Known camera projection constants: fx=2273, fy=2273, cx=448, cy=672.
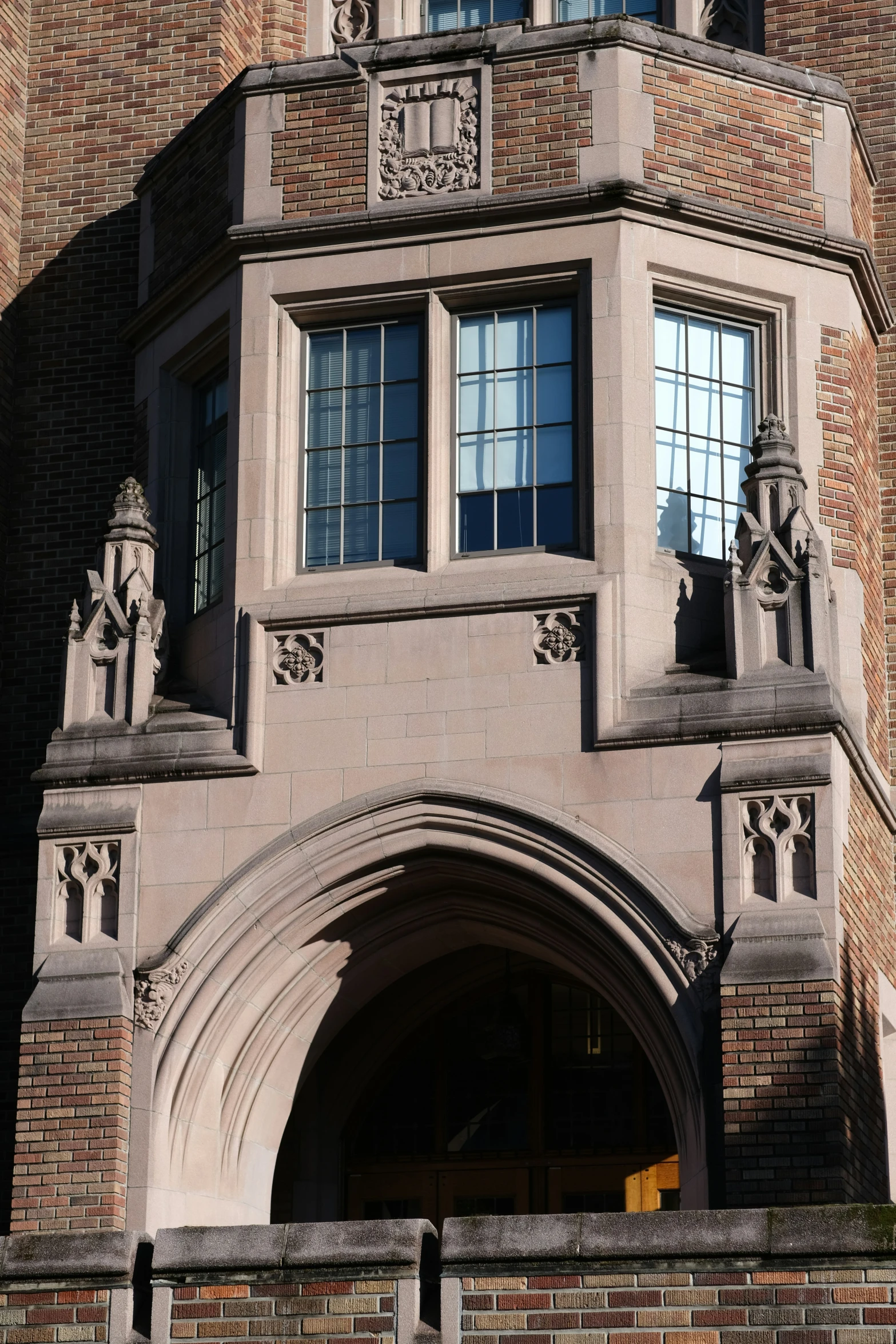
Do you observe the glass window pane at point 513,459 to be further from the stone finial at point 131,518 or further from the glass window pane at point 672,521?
the stone finial at point 131,518

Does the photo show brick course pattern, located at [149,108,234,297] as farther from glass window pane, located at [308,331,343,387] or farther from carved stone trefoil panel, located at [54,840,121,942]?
carved stone trefoil panel, located at [54,840,121,942]

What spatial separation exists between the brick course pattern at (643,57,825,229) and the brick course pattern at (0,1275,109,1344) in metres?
7.48

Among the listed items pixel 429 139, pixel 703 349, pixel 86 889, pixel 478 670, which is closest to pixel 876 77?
pixel 703 349

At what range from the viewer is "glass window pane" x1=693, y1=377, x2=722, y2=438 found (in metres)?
14.0

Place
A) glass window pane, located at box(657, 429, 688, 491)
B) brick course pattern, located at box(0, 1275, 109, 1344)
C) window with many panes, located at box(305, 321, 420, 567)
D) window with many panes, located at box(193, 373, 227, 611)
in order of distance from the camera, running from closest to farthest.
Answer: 1. brick course pattern, located at box(0, 1275, 109, 1344)
2. glass window pane, located at box(657, 429, 688, 491)
3. window with many panes, located at box(305, 321, 420, 567)
4. window with many panes, located at box(193, 373, 227, 611)

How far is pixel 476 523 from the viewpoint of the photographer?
13.7 metres

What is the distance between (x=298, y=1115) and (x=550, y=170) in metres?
6.25

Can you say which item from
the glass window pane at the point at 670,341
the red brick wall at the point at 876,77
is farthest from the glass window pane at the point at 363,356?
the red brick wall at the point at 876,77

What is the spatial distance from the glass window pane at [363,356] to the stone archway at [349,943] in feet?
9.07

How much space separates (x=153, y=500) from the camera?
1482cm

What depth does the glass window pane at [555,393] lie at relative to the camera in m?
13.8

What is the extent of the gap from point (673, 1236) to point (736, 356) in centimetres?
674

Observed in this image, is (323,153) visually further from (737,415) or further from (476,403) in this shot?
(737,415)

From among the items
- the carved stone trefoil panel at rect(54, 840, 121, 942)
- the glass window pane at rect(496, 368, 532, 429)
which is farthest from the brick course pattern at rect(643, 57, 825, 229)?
the carved stone trefoil panel at rect(54, 840, 121, 942)
